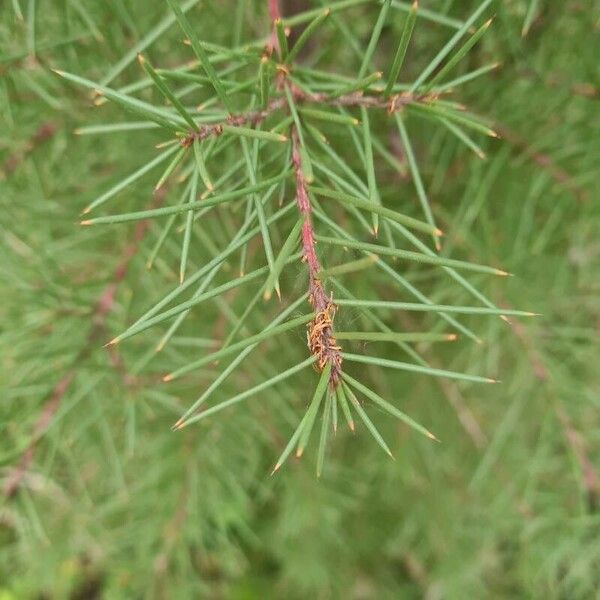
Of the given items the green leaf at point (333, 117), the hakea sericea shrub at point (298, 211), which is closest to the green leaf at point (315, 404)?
the hakea sericea shrub at point (298, 211)

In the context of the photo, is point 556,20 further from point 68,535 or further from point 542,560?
point 68,535

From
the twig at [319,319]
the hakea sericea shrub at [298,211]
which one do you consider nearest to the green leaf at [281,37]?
the hakea sericea shrub at [298,211]

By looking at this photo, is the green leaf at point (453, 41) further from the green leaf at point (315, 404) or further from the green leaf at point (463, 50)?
the green leaf at point (315, 404)

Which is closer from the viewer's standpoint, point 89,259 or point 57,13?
point 57,13

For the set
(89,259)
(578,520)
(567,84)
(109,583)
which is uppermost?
(567,84)

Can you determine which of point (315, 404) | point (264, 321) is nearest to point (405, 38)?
point (315, 404)

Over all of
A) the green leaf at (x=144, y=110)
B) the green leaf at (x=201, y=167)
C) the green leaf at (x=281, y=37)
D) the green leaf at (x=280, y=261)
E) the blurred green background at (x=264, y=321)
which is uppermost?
the green leaf at (x=281, y=37)

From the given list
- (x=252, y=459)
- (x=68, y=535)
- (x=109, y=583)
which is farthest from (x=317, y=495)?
(x=109, y=583)

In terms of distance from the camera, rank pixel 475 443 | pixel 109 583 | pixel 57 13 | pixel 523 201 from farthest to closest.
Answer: pixel 109 583
pixel 475 443
pixel 523 201
pixel 57 13

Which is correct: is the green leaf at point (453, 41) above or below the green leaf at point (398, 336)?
above

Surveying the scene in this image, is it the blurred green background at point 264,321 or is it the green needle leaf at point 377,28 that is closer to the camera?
the green needle leaf at point 377,28
